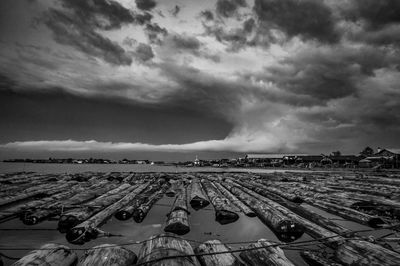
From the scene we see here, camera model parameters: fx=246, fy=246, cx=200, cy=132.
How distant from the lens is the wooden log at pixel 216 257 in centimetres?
471

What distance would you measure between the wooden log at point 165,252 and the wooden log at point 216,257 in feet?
0.68

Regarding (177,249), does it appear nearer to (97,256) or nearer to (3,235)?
(97,256)

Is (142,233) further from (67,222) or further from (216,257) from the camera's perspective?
(216,257)

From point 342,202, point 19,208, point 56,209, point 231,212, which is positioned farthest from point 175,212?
point 342,202

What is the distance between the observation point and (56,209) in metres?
10.4

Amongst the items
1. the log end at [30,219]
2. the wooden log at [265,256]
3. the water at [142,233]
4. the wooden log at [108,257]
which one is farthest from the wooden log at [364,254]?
the log end at [30,219]

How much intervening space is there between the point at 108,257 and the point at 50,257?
1079 mm

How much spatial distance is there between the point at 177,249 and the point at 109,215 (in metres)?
5.65

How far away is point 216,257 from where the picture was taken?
4.96m

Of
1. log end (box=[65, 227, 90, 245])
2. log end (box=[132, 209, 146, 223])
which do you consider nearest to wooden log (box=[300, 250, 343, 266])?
log end (box=[65, 227, 90, 245])

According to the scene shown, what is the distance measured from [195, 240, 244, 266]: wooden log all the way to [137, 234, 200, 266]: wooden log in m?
0.21

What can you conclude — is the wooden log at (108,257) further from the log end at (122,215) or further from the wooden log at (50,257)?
the log end at (122,215)

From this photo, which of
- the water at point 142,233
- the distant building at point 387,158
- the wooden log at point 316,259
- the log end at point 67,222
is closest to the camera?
the wooden log at point 316,259

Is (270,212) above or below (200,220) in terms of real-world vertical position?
above
